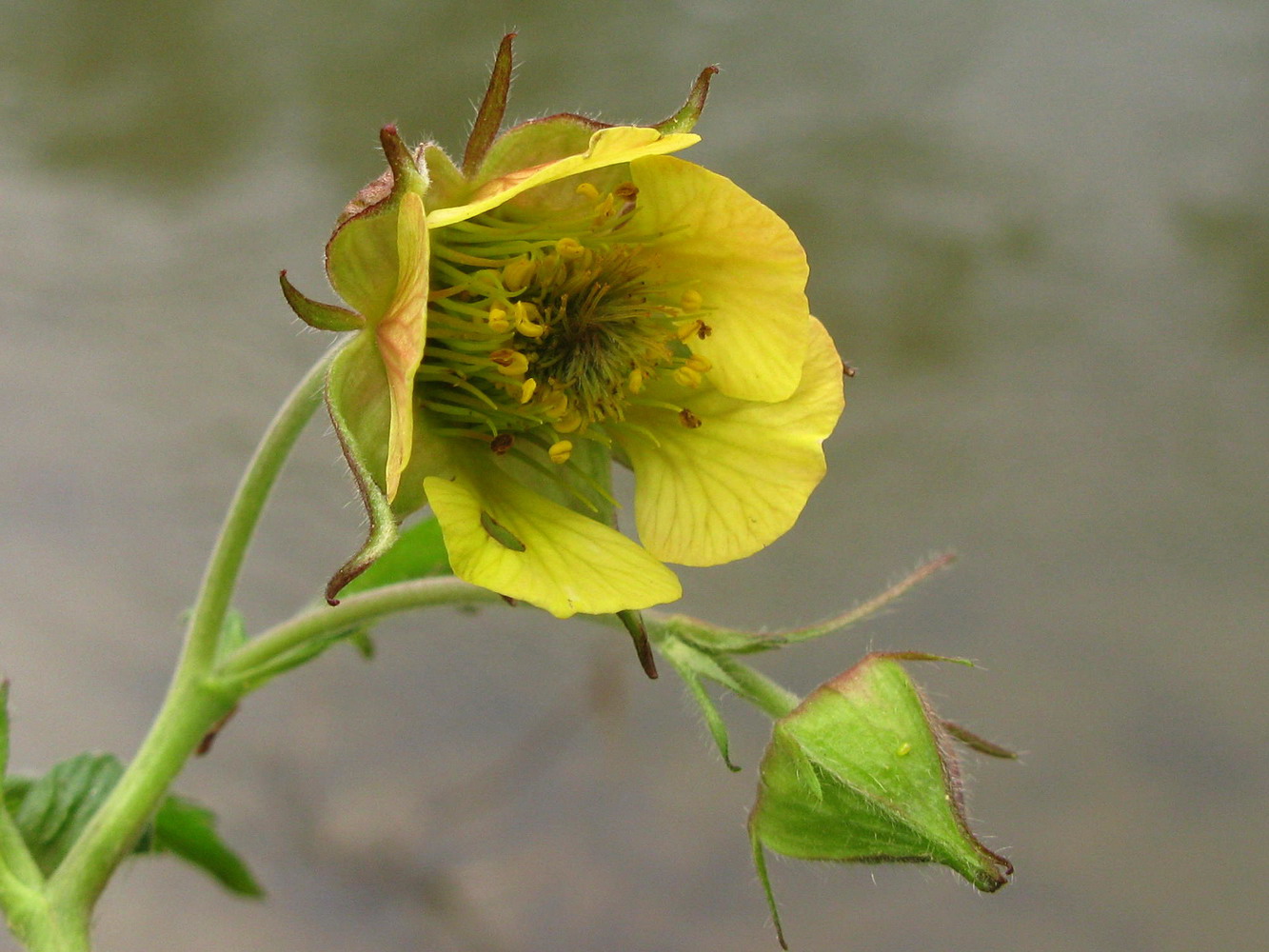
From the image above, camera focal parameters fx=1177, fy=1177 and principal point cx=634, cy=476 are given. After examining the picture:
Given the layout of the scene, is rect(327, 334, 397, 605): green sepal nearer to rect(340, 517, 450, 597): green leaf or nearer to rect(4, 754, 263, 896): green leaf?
rect(340, 517, 450, 597): green leaf

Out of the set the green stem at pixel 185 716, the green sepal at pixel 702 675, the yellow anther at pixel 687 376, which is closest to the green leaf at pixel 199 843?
the green stem at pixel 185 716

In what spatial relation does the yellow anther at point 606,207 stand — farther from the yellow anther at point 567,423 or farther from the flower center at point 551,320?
the yellow anther at point 567,423

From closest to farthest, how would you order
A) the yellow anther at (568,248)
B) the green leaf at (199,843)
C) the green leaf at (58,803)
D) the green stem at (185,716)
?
the yellow anther at (568,248) < the green stem at (185,716) < the green leaf at (58,803) < the green leaf at (199,843)

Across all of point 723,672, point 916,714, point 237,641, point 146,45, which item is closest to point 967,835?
point 916,714

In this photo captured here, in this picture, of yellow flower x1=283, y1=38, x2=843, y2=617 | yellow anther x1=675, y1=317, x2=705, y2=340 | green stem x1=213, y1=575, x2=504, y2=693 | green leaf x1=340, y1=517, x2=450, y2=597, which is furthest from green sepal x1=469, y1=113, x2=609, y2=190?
green leaf x1=340, y1=517, x2=450, y2=597

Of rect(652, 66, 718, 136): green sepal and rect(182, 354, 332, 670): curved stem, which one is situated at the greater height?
rect(652, 66, 718, 136): green sepal

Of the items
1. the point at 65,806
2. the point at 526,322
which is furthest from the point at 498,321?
the point at 65,806

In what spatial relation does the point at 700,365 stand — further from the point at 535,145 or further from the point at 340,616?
the point at 340,616
